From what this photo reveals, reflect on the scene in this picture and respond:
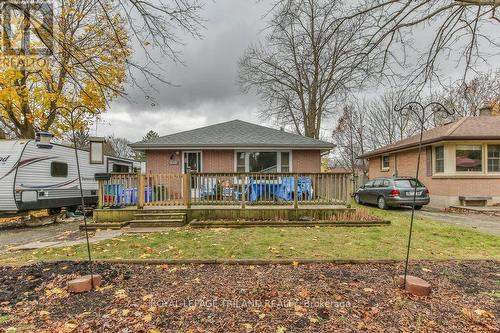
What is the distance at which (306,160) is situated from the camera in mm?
13688

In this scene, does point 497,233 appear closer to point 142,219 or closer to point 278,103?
point 142,219

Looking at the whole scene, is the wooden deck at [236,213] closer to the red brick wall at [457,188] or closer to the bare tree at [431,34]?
the bare tree at [431,34]

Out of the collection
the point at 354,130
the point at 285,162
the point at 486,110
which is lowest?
the point at 285,162

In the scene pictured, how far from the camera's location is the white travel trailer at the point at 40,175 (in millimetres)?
9219

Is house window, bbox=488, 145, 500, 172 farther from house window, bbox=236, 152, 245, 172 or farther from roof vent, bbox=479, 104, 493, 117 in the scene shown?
house window, bbox=236, 152, 245, 172

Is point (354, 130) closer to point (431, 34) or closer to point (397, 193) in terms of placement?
point (397, 193)

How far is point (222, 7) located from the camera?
5418 millimetres

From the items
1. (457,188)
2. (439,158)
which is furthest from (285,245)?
(439,158)

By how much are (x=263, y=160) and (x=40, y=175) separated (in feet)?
29.6

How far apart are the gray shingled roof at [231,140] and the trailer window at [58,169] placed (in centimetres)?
277

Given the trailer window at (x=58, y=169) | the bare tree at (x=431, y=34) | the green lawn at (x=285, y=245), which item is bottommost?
the green lawn at (x=285, y=245)

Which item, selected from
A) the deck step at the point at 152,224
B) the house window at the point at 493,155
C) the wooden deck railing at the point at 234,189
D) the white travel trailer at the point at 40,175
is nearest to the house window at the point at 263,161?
the wooden deck railing at the point at 234,189

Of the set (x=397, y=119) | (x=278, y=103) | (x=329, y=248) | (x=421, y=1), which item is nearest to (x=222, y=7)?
(x=421, y=1)

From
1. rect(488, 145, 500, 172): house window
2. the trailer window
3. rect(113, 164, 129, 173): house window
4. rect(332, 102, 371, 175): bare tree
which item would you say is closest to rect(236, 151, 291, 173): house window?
rect(113, 164, 129, 173): house window
